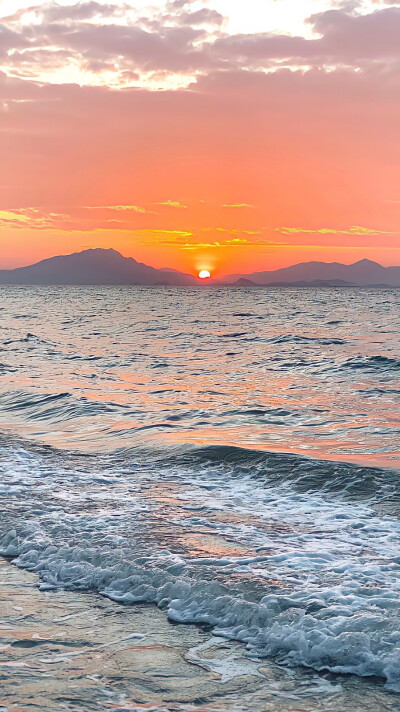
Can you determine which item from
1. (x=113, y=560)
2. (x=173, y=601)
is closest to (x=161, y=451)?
(x=113, y=560)

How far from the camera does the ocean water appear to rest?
5281 mm

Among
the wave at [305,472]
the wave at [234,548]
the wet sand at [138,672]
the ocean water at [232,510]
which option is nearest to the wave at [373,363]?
the ocean water at [232,510]

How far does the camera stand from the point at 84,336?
43.3m

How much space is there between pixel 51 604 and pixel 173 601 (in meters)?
1.12

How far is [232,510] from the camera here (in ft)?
28.9

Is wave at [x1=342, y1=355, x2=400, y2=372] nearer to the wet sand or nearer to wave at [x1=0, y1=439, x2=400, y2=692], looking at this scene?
wave at [x1=0, y1=439, x2=400, y2=692]

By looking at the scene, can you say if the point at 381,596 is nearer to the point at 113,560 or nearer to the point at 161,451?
the point at 113,560

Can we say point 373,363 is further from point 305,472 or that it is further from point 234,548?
point 234,548

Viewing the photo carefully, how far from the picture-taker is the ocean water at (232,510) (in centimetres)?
528

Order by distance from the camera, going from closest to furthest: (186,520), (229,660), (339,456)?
(229,660) < (186,520) < (339,456)

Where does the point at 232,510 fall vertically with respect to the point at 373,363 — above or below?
below

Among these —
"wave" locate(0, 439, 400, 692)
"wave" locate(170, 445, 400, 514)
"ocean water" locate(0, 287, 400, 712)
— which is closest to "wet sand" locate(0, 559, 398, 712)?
"ocean water" locate(0, 287, 400, 712)

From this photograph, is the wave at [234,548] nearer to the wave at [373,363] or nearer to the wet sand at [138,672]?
the wet sand at [138,672]

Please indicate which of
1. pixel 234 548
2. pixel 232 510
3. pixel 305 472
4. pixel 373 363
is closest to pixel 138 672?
pixel 234 548
